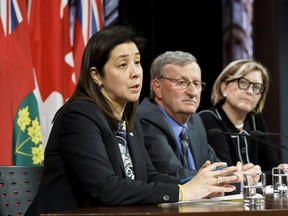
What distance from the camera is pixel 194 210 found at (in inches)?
76.1

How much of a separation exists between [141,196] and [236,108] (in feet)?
7.10

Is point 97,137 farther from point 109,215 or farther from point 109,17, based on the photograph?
point 109,17

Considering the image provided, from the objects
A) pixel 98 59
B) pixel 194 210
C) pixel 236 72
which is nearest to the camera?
pixel 194 210

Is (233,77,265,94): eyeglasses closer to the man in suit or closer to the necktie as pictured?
the man in suit

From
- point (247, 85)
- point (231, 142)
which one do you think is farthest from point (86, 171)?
point (247, 85)

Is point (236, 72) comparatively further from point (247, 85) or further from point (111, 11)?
point (111, 11)

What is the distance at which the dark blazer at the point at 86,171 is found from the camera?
225cm

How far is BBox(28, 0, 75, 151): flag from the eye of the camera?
378 cm

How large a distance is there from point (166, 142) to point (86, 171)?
1110 millimetres

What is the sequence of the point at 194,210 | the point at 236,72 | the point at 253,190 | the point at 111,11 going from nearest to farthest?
the point at 194,210, the point at 253,190, the point at 236,72, the point at 111,11

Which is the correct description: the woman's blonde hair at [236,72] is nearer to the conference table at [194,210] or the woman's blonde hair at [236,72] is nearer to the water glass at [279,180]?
the water glass at [279,180]

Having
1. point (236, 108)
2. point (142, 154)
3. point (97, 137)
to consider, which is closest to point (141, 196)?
point (97, 137)

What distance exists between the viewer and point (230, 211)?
1.91m

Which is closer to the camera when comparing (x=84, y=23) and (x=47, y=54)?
(x=47, y=54)
